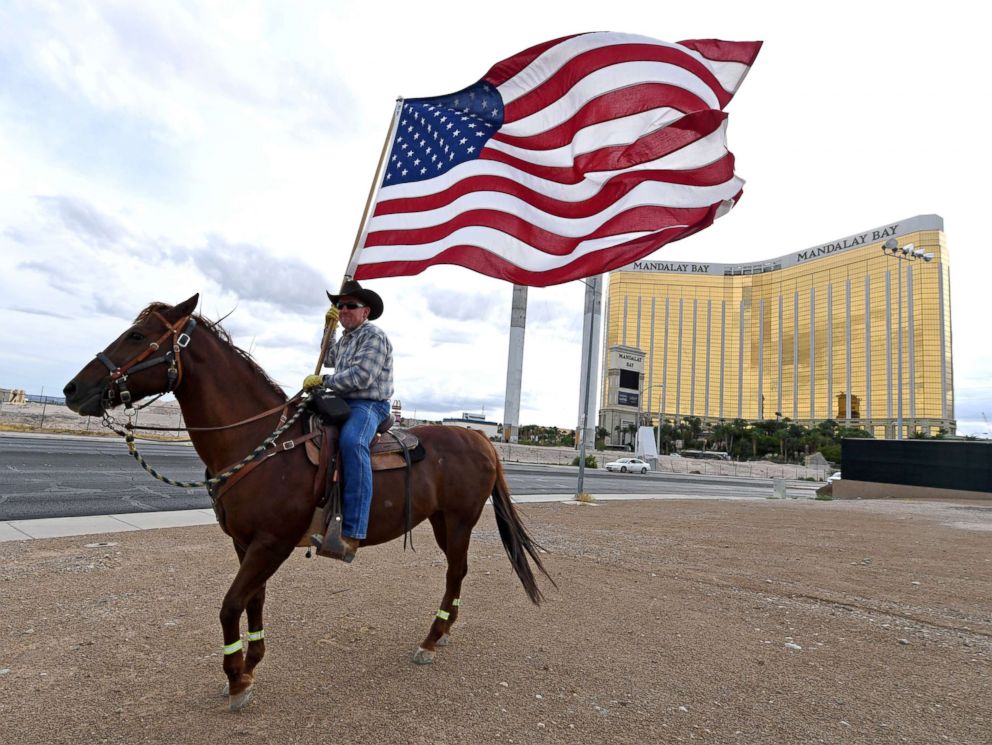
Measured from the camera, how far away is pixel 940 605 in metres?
6.71

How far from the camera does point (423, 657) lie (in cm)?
446

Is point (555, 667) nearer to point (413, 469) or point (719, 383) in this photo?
point (413, 469)

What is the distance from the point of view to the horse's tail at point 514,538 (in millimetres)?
5191

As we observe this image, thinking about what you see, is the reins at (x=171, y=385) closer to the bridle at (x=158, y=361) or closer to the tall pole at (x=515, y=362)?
the bridle at (x=158, y=361)

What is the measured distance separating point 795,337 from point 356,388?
161 meters

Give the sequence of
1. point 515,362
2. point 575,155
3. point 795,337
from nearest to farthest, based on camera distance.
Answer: point 575,155 < point 515,362 < point 795,337

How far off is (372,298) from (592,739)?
140 inches

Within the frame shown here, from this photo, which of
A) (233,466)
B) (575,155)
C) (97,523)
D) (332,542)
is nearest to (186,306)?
(233,466)

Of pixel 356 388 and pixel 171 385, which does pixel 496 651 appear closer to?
pixel 356 388

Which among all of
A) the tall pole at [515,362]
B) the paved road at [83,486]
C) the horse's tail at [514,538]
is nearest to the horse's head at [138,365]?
the horse's tail at [514,538]

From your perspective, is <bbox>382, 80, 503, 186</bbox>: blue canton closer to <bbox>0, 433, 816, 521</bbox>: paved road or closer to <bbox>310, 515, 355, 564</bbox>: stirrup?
<bbox>310, 515, 355, 564</bbox>: stirrup

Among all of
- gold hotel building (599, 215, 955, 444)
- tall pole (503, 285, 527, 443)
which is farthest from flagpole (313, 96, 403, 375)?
gold hotel building (599, 215, 955, 444)

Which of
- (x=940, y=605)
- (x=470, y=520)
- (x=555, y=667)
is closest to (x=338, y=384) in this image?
(x=470, y=520)

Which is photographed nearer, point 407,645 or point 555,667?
point 555,667
